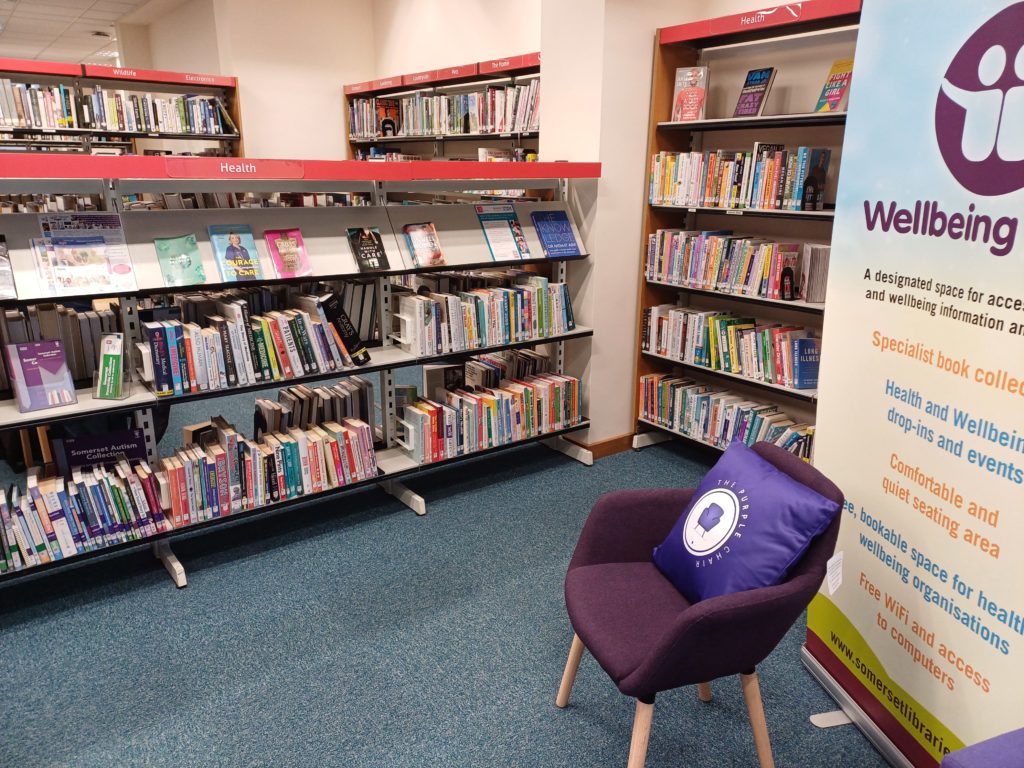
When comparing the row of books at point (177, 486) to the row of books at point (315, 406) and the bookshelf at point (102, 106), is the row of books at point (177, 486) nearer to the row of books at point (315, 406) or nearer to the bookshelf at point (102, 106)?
the row of books at point (315, 406)

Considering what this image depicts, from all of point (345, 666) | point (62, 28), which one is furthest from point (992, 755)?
point (62, 28)

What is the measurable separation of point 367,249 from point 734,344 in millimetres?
1930

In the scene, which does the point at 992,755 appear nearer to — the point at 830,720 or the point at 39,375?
the point at 830,720

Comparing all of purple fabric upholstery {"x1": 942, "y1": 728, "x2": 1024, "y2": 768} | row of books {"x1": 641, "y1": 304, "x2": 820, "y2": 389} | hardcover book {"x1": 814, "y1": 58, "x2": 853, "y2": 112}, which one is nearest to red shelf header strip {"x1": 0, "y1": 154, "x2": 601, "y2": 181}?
row of books {"x1": 641, "y1": 304, "x2": 820, "y2": 389}

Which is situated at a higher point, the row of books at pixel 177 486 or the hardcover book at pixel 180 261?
the hardcover book at pixel 180 261

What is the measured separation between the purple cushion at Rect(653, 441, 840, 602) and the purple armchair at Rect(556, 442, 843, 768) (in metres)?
0.05

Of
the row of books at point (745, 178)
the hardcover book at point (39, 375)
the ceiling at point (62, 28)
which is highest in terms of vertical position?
the ceiling at point (62, 28)

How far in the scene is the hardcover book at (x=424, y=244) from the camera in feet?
11.1

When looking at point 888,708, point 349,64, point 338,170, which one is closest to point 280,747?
point 888,708

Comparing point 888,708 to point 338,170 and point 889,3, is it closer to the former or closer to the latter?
point 889,3

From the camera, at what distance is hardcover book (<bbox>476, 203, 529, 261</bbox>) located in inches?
144

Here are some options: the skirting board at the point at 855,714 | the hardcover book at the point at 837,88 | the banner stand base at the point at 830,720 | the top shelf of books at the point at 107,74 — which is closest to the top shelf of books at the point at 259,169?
the hardcover book at the point at 837,88

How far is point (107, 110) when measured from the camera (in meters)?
6.27

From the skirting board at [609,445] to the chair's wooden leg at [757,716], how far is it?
234cm
